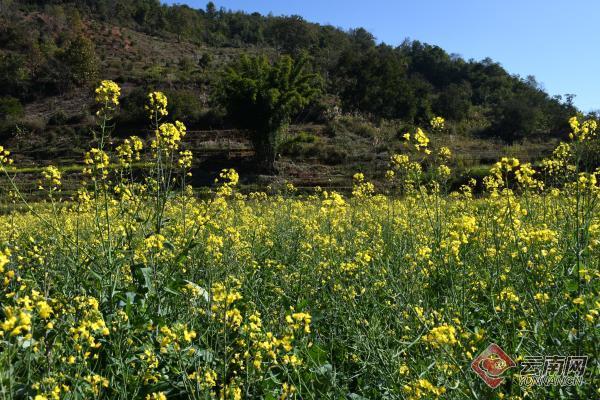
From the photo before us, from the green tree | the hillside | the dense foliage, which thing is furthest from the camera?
the dense foliage

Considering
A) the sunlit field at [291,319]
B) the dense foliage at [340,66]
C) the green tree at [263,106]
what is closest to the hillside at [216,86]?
the dense foliage at [340,66]

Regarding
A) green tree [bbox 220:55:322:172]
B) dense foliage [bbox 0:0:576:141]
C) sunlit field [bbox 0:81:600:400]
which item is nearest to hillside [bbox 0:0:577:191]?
dense foliage [bbox 0:0:576:141]

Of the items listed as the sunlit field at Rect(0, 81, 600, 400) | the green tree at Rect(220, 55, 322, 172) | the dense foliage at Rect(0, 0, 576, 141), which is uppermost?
the dense foliage at Rect(0, 0, 576, 141)

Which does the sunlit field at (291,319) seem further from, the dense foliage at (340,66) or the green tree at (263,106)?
the dense foliage at (340,66)

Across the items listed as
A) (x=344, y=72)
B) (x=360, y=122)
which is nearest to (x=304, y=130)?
(x=360, y=122)

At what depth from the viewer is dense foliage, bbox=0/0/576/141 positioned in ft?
124

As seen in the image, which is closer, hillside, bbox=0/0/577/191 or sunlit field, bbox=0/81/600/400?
sunlit field, bbox=0/81/600/400

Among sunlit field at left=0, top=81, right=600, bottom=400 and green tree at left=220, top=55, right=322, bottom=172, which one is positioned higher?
green tree at left=220, top=55, right=322, bottom=172

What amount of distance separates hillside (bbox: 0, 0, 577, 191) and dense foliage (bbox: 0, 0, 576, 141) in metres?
0.14

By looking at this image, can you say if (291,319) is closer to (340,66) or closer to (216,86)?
(216,86)

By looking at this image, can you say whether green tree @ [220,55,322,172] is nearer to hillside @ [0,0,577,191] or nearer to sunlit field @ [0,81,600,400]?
hillside @ [0,0,577,191]

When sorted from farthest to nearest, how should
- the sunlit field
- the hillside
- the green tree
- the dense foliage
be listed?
the dense foliage < the hillside < the green tree < the sunlit field

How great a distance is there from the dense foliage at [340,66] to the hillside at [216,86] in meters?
0.14

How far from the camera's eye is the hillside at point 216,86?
28.4 metres
